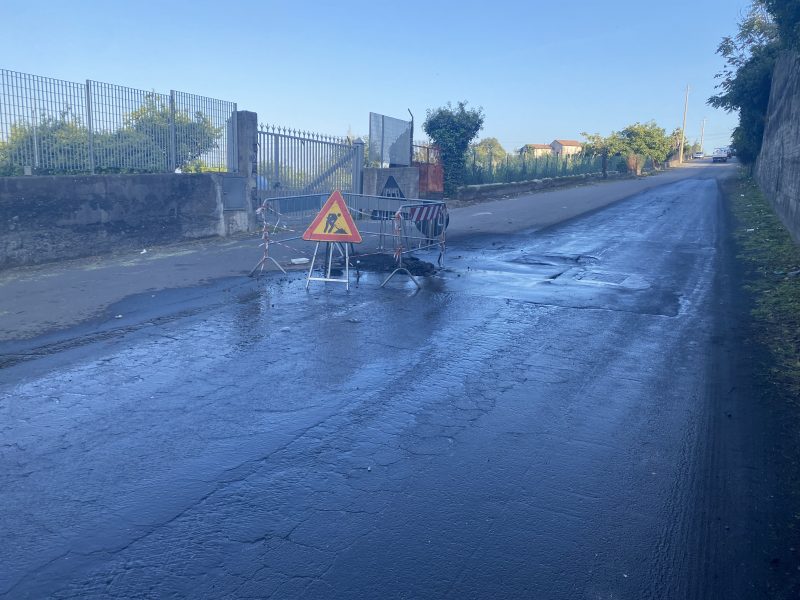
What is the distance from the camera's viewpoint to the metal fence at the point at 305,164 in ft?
58.8

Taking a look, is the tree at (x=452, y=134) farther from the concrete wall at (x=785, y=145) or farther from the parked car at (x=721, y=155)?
the parked car at (x=721, y=155)

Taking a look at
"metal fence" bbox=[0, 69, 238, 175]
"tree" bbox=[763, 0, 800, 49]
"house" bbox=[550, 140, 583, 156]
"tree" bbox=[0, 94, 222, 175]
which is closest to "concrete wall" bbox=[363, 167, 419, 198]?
"metal fence" bbox=[0, 69, 238, 175]

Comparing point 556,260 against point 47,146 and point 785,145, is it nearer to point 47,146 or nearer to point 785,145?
point 47,146

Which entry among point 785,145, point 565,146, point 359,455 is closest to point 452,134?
point 785,145

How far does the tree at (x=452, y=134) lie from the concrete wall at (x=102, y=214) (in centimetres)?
1533

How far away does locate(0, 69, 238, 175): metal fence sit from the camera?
12.1m

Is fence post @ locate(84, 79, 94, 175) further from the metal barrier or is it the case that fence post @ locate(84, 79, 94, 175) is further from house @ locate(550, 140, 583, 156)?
house @ locate(550, 140, 583, 156)

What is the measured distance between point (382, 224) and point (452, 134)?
1706cm

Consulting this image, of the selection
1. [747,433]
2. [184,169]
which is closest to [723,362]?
[747,433]

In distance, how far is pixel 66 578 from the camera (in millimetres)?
3492

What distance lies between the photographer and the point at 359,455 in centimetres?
503

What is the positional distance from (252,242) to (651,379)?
11.0 metres

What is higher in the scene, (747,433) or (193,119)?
(193,119)

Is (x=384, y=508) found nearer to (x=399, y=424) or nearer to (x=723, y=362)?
(x=399, y=424)
